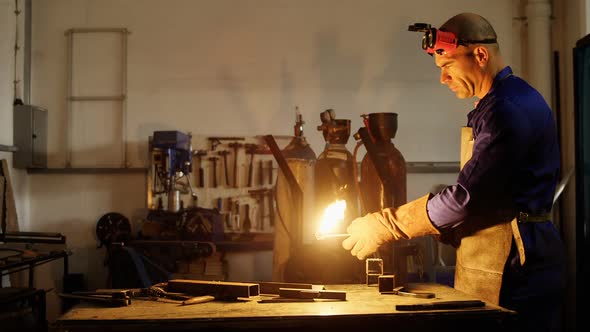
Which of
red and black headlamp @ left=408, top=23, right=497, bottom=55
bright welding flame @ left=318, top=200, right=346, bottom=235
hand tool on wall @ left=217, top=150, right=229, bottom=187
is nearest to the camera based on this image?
red and black headlamp @ left=408, top=23, right=497, bottom=55

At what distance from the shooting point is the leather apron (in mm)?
2076

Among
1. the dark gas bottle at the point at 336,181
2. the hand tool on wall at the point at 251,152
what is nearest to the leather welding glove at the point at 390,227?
the dark gas bottle at the point at 336,181

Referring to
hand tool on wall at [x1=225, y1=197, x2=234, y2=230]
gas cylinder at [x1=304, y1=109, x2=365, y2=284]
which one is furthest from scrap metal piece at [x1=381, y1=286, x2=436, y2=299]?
hand tool on wall at [x1=225, y1=197, x2=234, y2=230]

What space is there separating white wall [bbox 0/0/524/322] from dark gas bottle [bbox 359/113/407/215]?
225 cm

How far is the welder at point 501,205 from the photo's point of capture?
1.98m

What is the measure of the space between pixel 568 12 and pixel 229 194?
342 centimetres

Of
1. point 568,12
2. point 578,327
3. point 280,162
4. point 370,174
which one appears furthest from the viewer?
point 568,12

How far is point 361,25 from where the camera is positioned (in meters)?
5.30

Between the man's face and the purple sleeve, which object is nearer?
the purple sleeve

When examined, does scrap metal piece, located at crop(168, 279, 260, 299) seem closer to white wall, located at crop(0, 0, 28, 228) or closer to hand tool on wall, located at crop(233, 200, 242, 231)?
hand tool on wall, located at crop(233, 200, 242, 231)

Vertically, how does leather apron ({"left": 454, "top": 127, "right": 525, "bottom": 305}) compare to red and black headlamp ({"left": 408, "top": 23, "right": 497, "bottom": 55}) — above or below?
below

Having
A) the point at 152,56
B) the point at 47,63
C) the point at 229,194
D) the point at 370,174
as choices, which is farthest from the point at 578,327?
the point at 47,63

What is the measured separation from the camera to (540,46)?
5062 millimetres

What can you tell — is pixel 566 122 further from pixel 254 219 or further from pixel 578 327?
pixel 254 219
